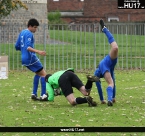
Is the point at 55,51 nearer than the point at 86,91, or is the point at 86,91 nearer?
the point at 86,91

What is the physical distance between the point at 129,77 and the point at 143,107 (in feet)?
24.0

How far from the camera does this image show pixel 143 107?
45.4ft

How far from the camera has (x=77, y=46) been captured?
25.7 m

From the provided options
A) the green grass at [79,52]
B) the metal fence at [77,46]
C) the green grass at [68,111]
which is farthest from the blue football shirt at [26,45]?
the green grass at [79,52]

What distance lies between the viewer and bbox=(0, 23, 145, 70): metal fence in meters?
24.6

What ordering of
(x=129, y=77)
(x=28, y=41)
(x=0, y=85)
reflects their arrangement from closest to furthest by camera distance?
1. (x=28, y=41)
2. (x=0, y=85)
3. (x=129, y=77)

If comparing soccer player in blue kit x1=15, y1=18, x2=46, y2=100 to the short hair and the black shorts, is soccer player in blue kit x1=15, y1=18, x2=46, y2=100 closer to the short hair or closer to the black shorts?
the short hair

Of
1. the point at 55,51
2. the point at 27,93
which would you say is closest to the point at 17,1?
the point at 55,51

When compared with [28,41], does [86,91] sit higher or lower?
lower

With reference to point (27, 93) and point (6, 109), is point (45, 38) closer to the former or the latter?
point (27, 93)

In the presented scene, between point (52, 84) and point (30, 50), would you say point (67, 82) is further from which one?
point (30, 50)

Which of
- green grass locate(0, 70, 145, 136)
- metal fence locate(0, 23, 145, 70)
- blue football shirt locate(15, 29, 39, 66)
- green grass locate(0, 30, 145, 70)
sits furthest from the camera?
green grass locate(0, 30, 145, 70)

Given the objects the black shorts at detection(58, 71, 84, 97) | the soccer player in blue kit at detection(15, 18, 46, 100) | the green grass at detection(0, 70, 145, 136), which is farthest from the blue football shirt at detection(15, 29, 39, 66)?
the black shorts at detection(58, 71, 84, 97)

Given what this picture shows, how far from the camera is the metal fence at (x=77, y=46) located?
24562 mm
